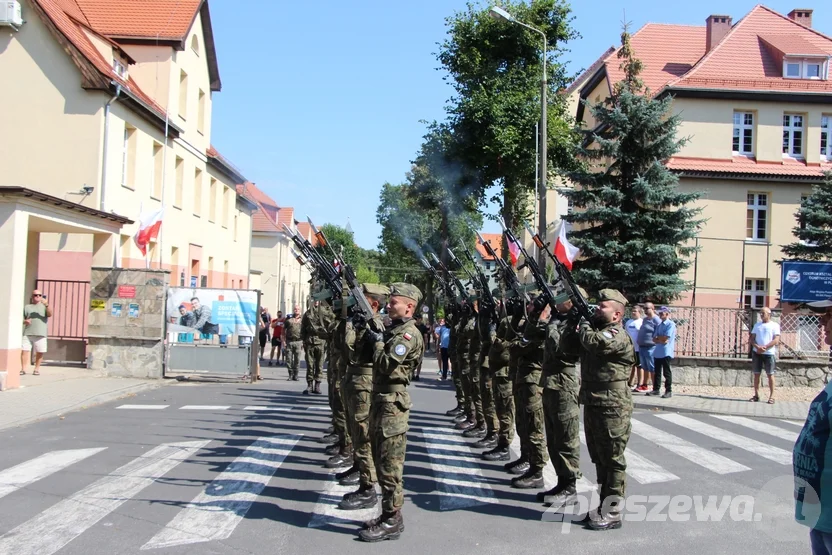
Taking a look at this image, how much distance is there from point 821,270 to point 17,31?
69.3 feet

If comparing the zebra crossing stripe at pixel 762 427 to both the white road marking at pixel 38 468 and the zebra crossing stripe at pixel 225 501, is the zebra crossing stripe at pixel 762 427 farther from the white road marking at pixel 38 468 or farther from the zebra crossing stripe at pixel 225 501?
the white road marking at pixel 38 468

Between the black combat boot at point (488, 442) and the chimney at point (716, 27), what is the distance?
28.4 meters

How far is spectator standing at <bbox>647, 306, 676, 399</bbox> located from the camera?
48.1ft

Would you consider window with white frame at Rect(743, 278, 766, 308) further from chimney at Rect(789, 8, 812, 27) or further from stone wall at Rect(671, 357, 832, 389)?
chimney at Rect(789, 8, 812, 27)

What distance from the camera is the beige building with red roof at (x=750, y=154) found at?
27328mm

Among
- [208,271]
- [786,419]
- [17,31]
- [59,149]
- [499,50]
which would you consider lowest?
[786,419]

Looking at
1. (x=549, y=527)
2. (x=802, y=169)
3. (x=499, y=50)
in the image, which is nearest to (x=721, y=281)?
(x=802, y=169)

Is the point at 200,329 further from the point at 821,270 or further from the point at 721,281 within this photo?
the point at 721,281

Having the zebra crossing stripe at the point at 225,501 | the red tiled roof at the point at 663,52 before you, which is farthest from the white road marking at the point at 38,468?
the red tiled roof at the point at 663,52

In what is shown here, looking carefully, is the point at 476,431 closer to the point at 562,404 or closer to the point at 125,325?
the point at 562,404

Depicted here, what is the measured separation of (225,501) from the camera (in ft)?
21.2

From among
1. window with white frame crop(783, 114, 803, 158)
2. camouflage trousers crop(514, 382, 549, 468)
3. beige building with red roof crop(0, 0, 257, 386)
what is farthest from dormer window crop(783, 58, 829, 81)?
camouflage trousers crop(514, 382, 549, 468)

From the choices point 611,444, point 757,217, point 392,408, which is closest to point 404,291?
point 392,408

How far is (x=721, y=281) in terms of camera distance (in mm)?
27312
